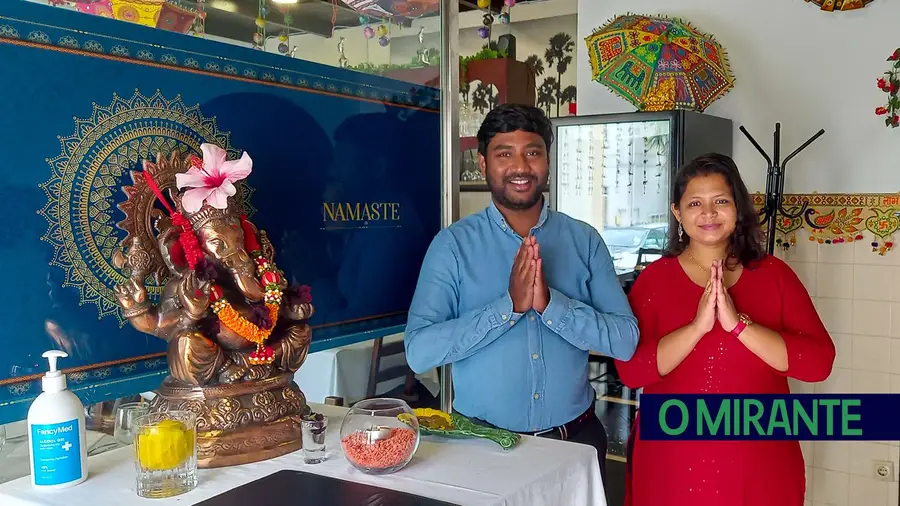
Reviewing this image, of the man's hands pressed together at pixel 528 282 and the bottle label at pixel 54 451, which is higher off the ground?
the man's hands pressed together at pixel 528 282

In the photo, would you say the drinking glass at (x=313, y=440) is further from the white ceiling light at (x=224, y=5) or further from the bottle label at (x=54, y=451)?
the white ceiling light at (x=224, y=5)

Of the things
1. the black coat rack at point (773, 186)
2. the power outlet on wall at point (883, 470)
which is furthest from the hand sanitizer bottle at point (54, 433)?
the power outlet on wall at point (883, 470)

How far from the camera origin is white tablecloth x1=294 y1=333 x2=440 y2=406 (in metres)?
1.79

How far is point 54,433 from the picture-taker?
114cm

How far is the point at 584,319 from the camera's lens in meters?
1.73

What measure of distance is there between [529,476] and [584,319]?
20.8 inches

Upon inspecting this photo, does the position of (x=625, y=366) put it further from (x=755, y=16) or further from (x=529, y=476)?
(x=755, y=16)

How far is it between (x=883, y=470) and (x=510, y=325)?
234 centimetres

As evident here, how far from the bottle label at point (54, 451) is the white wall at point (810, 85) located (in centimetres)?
304

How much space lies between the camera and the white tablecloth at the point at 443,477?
45.3 inches

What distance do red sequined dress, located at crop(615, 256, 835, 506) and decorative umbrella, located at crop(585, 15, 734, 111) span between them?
4.60ft

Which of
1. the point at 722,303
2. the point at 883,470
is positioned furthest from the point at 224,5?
the point at 883,470

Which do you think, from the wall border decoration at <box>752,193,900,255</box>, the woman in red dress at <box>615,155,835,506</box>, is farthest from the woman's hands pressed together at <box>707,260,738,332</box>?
the wall border decoration at <box>752,193,900,255</box>

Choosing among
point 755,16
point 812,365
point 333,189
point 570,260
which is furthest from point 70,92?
point 755,16
